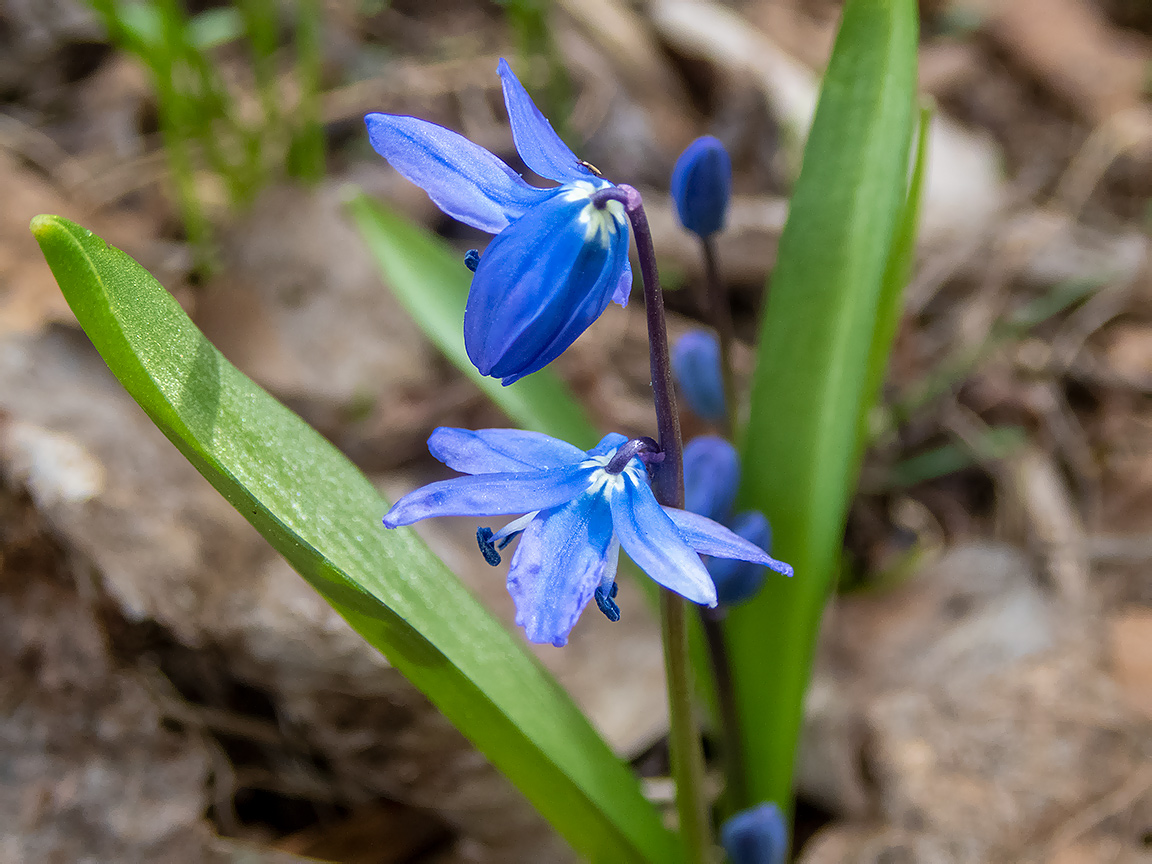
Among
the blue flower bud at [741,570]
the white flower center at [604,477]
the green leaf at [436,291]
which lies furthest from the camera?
the green leaf at [436,291]

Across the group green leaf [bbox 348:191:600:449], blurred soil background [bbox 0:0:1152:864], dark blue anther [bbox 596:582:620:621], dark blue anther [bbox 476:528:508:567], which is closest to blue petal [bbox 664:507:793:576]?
dark blue anther [bbox 596:582:620:621]

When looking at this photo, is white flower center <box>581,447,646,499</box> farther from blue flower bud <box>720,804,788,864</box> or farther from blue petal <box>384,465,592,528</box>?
blue flower bud <box>720,804,788,864</box>

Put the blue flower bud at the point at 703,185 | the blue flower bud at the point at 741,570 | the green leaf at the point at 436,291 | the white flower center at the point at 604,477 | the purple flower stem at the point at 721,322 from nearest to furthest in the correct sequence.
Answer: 1. the white flower center at the point at 604,477
2. the blue flower bud at the point at 741,570
3. the blue flower bud at the point at 703,185
4. the purple flower stem at the point at 721,322
5. the green leaf at the point at 436,291

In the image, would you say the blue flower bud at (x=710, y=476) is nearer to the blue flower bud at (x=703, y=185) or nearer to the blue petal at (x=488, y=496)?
the blue flower bud at (x=703, y=185)

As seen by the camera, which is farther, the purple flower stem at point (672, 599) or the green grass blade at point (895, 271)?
the green grass blade at point (895, 271)

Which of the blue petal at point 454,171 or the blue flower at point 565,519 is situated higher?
the blue petal at point 454,171

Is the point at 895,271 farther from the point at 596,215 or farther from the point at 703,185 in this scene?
the point at 596,215

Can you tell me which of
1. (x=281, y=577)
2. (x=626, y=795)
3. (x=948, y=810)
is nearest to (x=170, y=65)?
(x=281, y=577)

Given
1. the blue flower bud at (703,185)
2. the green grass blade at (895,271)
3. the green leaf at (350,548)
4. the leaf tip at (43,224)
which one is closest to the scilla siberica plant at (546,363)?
the green leaf at (350,548)
